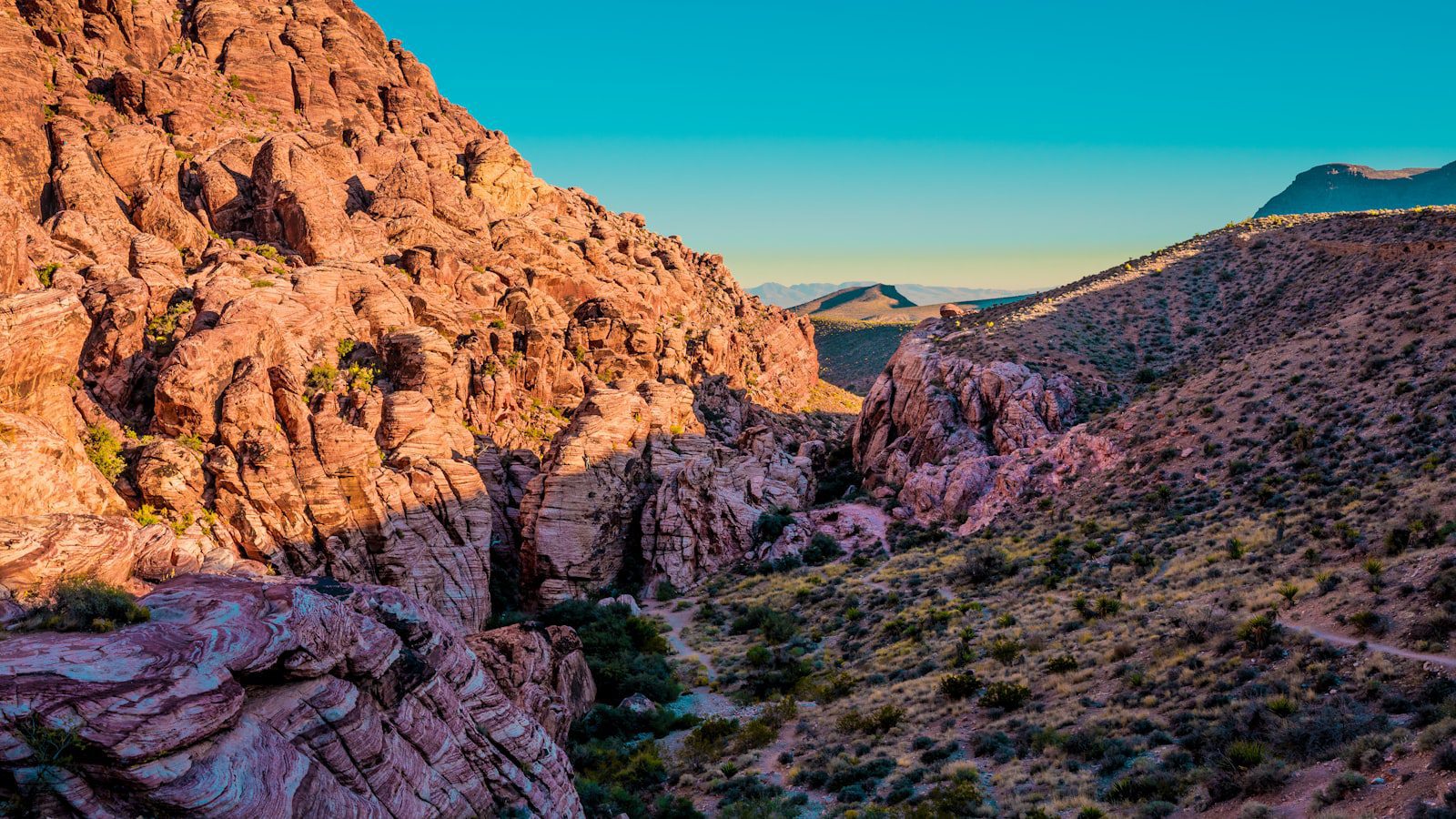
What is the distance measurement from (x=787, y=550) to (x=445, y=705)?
1432 inches

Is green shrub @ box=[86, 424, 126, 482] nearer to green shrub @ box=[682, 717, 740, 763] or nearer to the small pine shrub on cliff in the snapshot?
the small pine shrub on cliff

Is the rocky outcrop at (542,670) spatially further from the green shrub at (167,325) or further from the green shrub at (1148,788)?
the green shrub at (167,325)

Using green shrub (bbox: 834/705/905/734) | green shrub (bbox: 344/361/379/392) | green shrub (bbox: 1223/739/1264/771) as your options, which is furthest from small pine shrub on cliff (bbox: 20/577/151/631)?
green shrub (bbox: 344/361/379/392)

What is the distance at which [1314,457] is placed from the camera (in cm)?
3375

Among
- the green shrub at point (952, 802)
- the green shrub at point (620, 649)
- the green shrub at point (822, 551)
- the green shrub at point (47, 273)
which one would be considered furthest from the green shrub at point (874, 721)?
the green shrub at point (47, 273)

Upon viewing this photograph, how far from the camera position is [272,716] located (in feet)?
41.6

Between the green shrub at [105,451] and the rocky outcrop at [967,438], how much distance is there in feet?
153

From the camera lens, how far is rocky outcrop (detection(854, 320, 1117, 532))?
158 feet

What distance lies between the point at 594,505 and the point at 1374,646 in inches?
1523

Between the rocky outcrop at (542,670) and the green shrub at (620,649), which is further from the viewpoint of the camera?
the green shrub at (620,649)

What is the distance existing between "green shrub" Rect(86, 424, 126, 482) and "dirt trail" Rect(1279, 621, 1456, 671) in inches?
1823

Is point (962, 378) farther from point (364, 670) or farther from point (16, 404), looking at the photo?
point (16, 404)

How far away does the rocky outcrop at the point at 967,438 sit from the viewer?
48281 millimetres

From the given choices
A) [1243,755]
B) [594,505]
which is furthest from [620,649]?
[1243,755]
